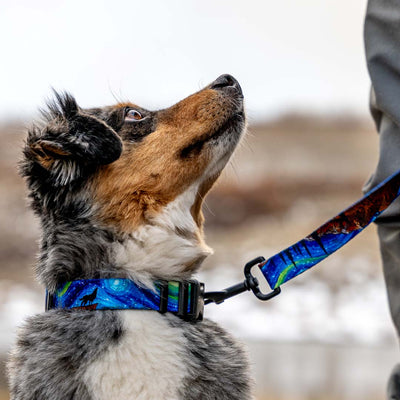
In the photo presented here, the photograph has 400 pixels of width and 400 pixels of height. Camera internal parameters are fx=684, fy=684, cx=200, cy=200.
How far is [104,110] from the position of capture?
3.33 meters

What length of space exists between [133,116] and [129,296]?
0.94 metres

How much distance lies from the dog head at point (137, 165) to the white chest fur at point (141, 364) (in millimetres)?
328

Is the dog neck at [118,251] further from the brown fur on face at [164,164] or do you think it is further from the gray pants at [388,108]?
the gray pants at [388,108]

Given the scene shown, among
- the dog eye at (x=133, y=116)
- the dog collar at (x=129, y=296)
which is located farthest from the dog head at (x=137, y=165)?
the dog collar at (x=129, y=296)

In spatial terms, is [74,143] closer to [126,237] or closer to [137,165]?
[137,165]

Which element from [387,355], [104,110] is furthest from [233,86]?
[387,355]

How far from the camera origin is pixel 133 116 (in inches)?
128

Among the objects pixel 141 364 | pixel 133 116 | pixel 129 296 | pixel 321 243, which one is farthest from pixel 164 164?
pixel 141 364

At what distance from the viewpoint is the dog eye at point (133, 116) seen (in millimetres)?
3256

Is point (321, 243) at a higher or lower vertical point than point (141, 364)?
higher

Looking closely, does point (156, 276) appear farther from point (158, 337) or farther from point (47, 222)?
point (47, 222)

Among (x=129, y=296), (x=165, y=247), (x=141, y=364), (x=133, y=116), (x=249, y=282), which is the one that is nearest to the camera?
(x=141, y=364)

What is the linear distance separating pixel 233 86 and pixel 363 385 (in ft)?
15.0

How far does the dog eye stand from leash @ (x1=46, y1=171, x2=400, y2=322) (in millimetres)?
839
